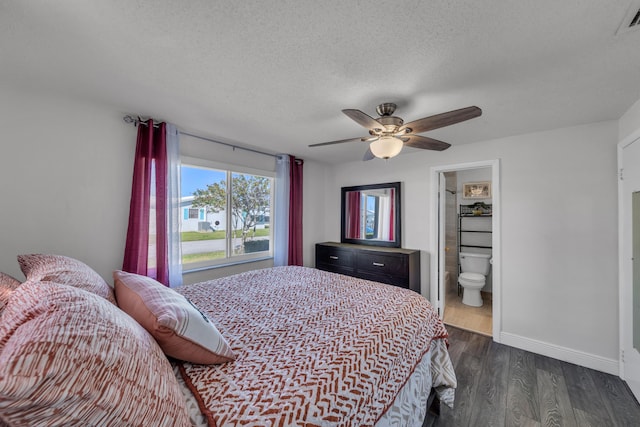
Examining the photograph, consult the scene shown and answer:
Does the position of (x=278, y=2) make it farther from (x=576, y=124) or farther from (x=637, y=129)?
(x=576, y=124)

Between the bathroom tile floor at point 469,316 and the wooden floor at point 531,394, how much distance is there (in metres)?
0.57

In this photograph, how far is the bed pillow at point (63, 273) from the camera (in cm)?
115

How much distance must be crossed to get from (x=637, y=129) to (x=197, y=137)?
403cm

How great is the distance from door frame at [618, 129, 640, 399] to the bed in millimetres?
1715

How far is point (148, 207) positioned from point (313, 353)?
7.19ft

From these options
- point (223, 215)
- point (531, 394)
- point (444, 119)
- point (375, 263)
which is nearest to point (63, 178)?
point (223, 215)

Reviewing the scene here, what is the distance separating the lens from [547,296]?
2.64 m

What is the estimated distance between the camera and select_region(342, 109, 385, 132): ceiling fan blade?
165cm

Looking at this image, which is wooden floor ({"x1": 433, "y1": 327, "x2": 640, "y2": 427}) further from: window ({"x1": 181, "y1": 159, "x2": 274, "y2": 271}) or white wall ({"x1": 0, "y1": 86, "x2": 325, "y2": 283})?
white wall ({"x1": 0, "y1": 86, "x2": 325, "y2": 283})

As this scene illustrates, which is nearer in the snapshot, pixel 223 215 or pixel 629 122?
pixel 629 122

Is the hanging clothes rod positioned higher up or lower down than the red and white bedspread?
higher up

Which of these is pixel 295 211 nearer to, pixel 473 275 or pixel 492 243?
pixel 492 243

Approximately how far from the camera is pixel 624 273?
2.20m

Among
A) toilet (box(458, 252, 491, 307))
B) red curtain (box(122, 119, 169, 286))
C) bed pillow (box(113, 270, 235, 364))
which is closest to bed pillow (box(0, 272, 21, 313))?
bed pillow (box(113, 270, 235, 364))
